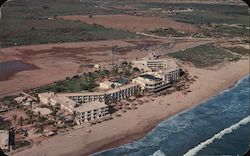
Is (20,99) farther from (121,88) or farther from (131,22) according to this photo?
(131,22)

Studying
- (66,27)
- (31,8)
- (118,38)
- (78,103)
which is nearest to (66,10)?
(31,8)

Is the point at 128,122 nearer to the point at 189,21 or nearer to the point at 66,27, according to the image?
the point at 66,27

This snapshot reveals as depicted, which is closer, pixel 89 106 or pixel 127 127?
pixel 127 127

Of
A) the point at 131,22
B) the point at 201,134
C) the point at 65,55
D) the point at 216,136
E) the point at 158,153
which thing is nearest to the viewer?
the point at 158,153

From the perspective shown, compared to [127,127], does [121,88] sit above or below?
above

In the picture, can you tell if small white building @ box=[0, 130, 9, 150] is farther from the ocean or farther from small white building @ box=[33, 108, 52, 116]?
the ocean

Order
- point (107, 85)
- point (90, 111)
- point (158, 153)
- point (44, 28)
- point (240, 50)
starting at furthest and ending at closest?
point (44, 28)
point (240, 50)
point (107, 85)
point (90, 111)
point (158, 153)

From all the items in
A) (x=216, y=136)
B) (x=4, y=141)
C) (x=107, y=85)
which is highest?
(x=107, y=85)

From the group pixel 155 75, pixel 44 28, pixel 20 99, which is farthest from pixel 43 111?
pixel 44 28

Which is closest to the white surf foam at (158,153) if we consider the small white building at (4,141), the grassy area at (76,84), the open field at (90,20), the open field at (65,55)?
the small white building at (4,141)
